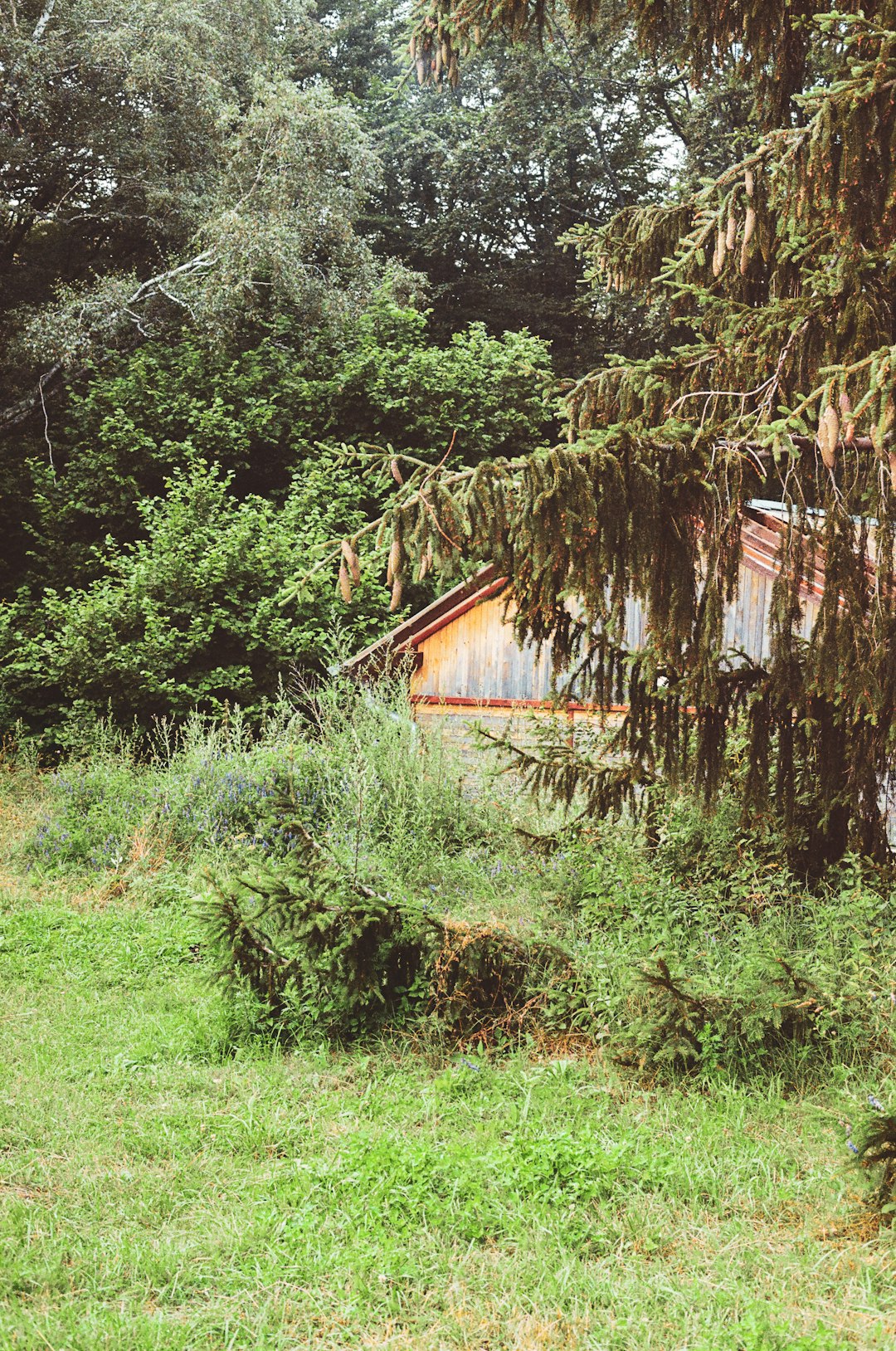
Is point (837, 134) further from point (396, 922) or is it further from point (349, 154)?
point (349, 154)

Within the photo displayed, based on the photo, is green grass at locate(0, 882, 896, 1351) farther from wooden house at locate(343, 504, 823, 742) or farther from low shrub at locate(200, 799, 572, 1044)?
wooden house at locate(343, 504, 823, 742)

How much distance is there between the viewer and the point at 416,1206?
323cm

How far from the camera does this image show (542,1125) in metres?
3.78

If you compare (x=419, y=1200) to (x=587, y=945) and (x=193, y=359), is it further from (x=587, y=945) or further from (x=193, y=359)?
(x=193, y=359)

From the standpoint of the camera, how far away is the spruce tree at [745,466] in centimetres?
350

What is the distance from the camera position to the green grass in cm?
272

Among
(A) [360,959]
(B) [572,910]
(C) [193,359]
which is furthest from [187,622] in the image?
(A) [360,959]

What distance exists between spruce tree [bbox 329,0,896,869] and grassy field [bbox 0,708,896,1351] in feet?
4.55

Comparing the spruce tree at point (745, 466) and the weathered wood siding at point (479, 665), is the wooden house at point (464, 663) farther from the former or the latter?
the spruce tree at point (745, 466)

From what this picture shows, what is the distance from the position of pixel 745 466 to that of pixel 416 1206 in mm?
2705

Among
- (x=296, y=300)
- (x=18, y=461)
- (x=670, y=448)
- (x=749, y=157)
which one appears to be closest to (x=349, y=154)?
(x=296, y=300)

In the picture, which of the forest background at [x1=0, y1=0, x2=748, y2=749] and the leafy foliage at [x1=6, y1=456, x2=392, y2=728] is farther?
the forest background at [x1=0, y1=0, x2=748, y2=749]

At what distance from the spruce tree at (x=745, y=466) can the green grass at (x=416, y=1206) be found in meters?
1.44

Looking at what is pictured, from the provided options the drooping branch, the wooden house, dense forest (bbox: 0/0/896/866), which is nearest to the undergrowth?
dense forest (bbox: 0/0/896/866)
